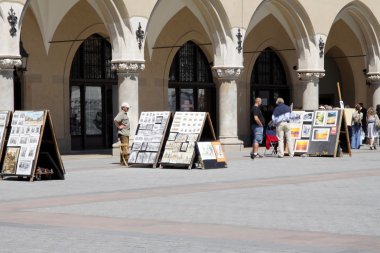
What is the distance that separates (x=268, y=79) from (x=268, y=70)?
14.5 inches

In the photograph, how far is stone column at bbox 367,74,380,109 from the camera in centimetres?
3555

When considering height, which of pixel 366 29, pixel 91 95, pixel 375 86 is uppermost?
pixel 366 29

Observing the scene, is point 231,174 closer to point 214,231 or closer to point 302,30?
point 214,231

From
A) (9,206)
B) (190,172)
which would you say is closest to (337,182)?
(190,172)

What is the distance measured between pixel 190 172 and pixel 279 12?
1350cm

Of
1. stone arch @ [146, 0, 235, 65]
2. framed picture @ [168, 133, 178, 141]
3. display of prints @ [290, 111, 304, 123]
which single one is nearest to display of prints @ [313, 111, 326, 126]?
display of prints @ [290, 111, 304, 123]

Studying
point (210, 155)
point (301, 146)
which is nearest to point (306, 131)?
point (301, 146)

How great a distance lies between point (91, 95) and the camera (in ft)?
106

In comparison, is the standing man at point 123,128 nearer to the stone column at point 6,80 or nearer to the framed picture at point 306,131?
the stone column at point 6,80

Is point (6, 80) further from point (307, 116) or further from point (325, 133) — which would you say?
point (325, 133)

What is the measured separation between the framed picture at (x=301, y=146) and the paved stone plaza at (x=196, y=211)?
5380 mm

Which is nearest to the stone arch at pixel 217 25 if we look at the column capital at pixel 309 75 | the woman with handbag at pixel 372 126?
the column capital at pixel 309 75

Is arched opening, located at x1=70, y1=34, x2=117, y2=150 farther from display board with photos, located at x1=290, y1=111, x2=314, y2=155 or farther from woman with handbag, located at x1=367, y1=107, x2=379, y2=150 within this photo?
woman with handbag, located at x1=367, y1=107, x2=379, y2=150

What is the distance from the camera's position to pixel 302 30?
105 ft
